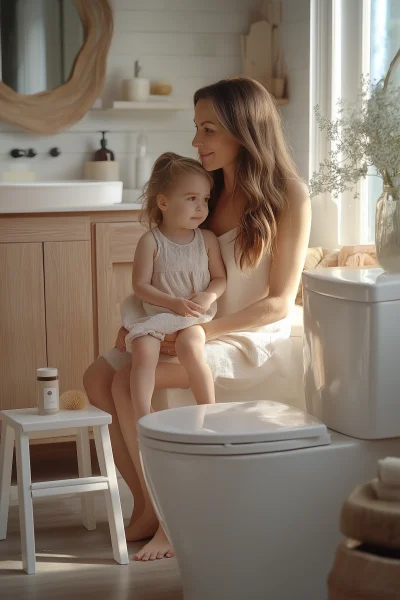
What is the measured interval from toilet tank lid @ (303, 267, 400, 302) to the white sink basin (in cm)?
135

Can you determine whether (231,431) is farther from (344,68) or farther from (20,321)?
(344,68)

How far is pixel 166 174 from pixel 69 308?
0.94 meters

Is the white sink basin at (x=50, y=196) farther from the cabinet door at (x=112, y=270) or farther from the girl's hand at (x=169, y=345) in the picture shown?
the girl's hand at (x=169, y=345)

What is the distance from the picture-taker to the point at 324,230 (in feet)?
12.4

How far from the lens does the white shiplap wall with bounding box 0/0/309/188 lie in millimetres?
4152

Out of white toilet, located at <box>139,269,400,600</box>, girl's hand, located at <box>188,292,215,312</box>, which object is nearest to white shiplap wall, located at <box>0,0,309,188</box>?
girl's hand, located at <box>188,292,215,312</box>

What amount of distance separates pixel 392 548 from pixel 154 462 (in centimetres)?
69

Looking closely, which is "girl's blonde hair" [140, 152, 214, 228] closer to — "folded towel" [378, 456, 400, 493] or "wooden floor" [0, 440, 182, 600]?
"wooden floor" [0, 440, 182, 600]

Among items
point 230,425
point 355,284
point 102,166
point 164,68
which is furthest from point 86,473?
point 164,68

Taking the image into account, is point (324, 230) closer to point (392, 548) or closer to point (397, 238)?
point (397, 238)

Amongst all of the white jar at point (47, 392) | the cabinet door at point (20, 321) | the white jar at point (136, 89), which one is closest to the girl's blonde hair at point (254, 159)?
the white jar at point (47, 392)

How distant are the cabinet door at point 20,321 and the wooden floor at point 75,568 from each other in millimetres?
510

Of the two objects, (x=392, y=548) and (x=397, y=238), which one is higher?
(x=397, y=238)

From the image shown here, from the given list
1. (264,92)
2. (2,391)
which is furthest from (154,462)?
(2,391)
